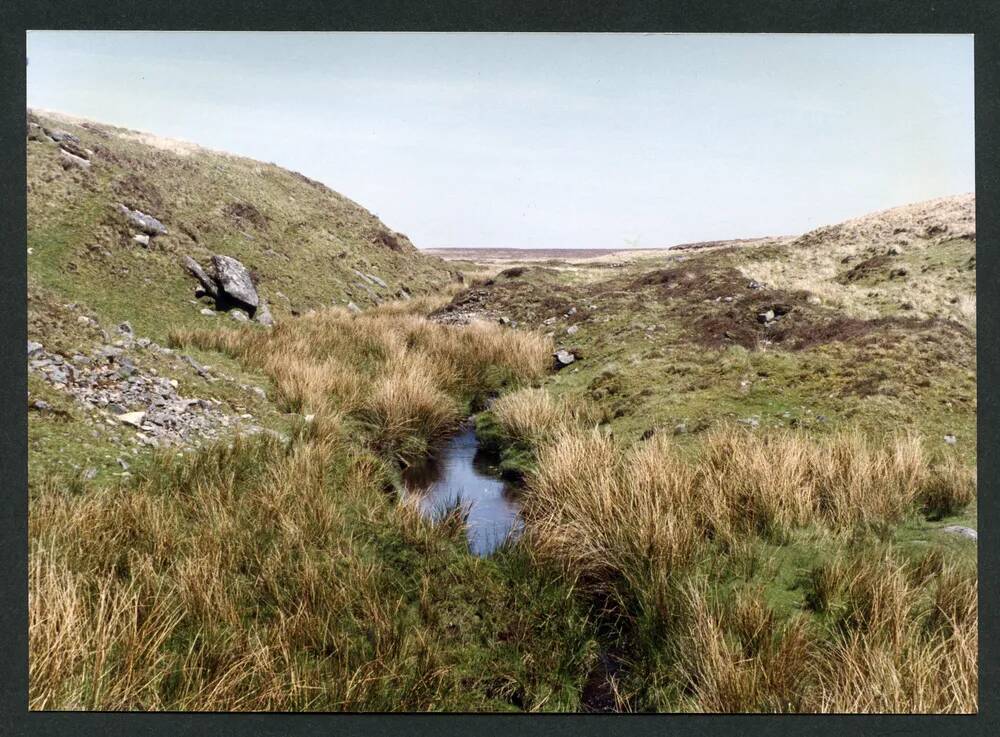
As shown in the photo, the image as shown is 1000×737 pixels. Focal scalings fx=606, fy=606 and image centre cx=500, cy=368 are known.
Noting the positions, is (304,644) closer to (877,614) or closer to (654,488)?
(654,488)

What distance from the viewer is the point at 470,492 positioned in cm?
563

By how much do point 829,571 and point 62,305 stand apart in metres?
6.65

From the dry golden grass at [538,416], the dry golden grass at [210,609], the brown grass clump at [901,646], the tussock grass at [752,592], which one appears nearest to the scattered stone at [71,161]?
the dry golden grass at [538,416]

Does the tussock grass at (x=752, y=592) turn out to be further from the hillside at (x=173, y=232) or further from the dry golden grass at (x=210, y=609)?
the hillside at (x=173, y=232)

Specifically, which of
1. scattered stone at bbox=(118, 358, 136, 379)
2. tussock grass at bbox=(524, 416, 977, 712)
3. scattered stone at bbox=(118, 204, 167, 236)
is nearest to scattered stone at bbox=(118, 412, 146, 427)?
scattered stone at bbox=(118, 358, 136, 379)

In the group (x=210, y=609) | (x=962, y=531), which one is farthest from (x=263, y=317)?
→ (x=962, y=531)

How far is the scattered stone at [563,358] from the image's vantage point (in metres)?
9.29

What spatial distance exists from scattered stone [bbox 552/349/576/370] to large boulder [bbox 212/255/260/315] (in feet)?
17.2

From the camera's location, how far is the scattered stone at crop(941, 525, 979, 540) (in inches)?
137

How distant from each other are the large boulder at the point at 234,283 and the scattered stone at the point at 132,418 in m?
5.67

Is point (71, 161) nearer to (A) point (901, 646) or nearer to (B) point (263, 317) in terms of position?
(B) point (263, 317)

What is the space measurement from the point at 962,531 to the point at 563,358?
6158mm

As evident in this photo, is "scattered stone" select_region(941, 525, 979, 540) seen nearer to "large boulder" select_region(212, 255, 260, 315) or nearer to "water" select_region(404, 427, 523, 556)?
"water" select_region(404, 427, 523, 556)
